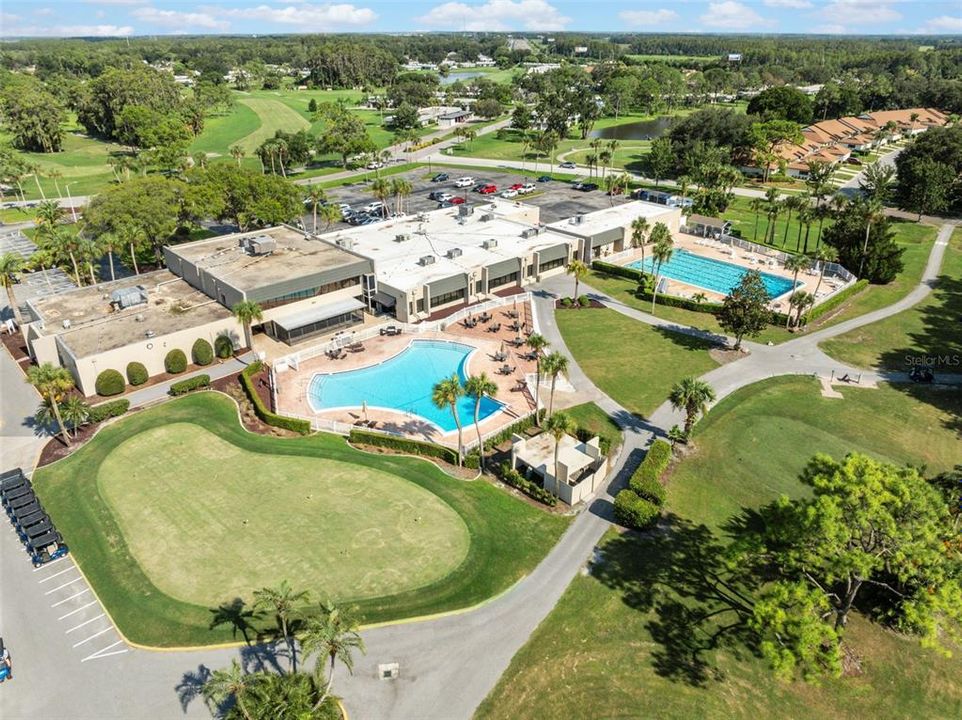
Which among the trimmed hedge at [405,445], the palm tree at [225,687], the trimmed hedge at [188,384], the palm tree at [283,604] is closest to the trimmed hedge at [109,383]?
the trimmed hedge at [188,384]

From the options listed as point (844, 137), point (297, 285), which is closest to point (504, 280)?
point (297, 285)

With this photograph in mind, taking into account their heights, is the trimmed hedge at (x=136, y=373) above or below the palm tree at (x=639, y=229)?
below

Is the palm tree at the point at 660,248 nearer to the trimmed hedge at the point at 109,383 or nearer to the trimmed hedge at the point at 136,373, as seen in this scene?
the trimmed hedge at the point at 136,373

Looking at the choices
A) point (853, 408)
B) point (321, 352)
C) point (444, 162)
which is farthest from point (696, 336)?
point (444, 162)

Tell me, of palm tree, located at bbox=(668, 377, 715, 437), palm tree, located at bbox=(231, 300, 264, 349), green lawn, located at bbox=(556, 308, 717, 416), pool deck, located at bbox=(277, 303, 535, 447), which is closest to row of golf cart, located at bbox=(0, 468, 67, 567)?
pool deck, located at bbox=(277, 303, 535, 447)

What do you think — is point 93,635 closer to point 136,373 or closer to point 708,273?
point 136,373
